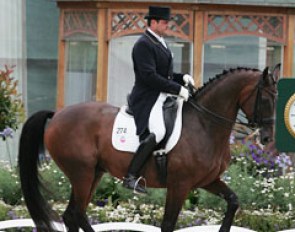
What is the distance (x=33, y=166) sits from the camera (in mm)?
8250

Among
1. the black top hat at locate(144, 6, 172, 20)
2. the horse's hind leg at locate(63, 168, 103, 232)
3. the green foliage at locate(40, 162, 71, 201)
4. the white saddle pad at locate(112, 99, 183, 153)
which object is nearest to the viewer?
the black top hat at locate(144, 6, 172, 20)

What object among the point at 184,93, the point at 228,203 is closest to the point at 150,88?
the point at 184,93

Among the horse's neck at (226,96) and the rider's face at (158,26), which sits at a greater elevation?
the rider's face at (158,26)

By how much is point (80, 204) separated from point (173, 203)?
0.91 m

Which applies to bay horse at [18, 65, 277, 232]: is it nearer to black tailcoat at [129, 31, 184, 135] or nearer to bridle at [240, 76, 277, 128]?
bridle at [240, 76, 277, 128]

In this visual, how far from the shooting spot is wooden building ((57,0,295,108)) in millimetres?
13883

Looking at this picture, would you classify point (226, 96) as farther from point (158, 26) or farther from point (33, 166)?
point (33, 166)

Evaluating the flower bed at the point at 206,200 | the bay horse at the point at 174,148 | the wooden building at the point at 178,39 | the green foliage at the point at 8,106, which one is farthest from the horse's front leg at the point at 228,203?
the wooden building at the point at 178,39

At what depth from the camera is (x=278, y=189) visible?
31.7ft

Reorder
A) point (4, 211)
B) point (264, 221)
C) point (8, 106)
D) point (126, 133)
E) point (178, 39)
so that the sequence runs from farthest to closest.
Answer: point (178, 39) < point (8, 106) < point (4, 211) < point (264, 221) < point (126, 133)

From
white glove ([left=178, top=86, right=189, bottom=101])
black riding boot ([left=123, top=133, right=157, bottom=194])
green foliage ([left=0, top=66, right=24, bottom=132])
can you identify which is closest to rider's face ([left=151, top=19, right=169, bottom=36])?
white glove ([left=178, top=86, right=189, bottom=101])

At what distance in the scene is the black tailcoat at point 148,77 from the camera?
7.55 metres

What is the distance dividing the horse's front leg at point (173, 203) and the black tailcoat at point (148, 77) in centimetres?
58

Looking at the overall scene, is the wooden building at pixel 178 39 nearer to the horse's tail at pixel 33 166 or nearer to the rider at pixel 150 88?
the horse's tail at pixel 33 166
